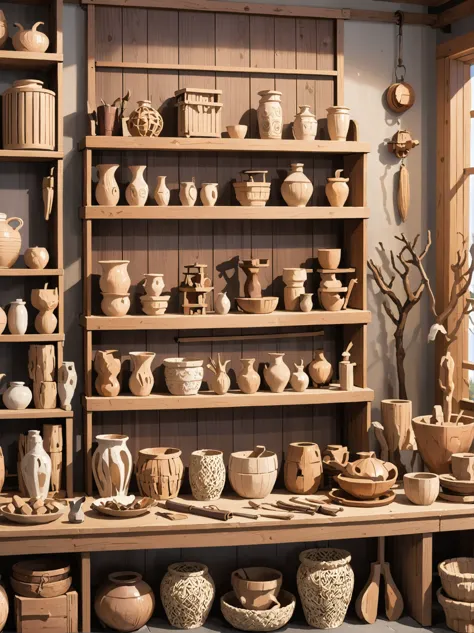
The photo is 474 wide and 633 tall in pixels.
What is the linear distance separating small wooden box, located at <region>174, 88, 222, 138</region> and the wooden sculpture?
44.3 inches

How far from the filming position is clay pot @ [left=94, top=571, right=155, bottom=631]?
14.2 feet

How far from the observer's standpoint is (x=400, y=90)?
509 centimetres

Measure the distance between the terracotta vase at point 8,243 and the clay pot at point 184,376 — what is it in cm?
90

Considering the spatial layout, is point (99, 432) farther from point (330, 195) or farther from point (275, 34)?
point (275, 34)

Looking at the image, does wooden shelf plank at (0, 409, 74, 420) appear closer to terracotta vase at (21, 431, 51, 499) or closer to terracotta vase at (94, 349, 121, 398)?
terracotta vase at (21, 431, 51, 499)

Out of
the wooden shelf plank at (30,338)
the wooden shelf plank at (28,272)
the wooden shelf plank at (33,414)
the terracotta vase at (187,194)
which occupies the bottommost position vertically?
the wooden shelf plank at (33,414)

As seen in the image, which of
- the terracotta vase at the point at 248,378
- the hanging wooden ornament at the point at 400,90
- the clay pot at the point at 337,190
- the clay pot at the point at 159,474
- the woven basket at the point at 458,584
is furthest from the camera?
the hanging wooden ornament at the point at 400,90

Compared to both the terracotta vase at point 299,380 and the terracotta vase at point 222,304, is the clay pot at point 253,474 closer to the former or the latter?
the terracotta vase at point 299,380

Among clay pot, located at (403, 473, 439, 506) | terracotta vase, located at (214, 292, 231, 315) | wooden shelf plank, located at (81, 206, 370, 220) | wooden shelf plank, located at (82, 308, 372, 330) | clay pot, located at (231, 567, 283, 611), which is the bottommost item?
clay pot, located at (231, 567, 283, 611)

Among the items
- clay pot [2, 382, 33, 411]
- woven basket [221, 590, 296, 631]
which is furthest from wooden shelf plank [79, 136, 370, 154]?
woven basket [221, 590, 296, 631]

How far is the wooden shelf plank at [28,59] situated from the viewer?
4418 millimetres

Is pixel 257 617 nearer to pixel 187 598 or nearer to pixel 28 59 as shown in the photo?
pixel 187 598

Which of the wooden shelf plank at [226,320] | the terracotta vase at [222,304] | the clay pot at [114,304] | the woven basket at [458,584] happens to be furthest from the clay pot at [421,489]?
the clay pot at [114,304]

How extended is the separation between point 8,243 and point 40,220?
291 millimetres
